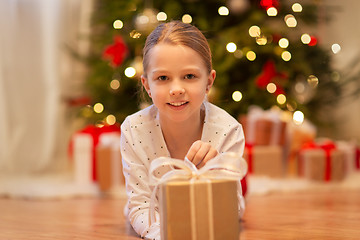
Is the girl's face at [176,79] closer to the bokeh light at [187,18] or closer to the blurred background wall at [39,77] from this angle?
the bokeh light at [187,18]

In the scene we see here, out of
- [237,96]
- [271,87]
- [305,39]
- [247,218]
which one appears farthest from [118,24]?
[247,218]

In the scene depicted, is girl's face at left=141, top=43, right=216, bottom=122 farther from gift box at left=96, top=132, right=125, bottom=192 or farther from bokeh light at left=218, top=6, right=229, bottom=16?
bokeh light at left=218, top=6, right=229, bottom=16

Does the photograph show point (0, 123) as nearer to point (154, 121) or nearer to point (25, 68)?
point (25, 68)

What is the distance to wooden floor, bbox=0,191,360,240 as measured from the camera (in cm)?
154

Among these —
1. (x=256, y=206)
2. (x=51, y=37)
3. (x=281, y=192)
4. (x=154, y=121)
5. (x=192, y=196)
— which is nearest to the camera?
(x=192, y=196)

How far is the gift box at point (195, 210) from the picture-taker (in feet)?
3.84

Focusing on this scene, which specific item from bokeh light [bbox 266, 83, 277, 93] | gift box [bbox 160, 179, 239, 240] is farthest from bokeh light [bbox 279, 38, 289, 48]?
gift box [bbox 160, 179, 239, 240]

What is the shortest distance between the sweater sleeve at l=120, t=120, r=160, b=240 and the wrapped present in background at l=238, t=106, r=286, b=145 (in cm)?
136

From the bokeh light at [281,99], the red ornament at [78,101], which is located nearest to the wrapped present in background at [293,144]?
the bokeh light at [281,99]

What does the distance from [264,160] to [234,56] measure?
0.61 m

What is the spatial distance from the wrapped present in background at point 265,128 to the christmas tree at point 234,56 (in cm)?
22

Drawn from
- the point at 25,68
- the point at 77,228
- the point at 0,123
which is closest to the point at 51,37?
the point at 25,68

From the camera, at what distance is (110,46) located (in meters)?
2.96

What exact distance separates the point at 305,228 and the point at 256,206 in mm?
506
